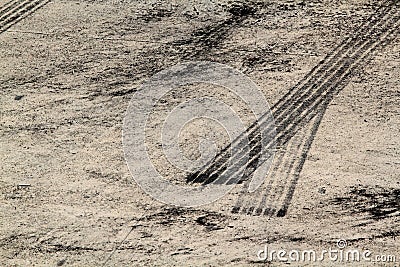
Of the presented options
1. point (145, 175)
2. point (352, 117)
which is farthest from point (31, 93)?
point (352, 117)

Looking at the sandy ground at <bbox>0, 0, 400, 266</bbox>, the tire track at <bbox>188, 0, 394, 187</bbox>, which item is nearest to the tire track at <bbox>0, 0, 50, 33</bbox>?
the sandy ground at <bbox>0, 0, 400, 266</bbox>

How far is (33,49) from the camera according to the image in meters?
11.7

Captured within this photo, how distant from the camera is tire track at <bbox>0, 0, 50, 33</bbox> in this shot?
39.9 feet

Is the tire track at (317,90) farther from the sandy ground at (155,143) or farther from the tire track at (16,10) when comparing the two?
the tire track at (16,10)

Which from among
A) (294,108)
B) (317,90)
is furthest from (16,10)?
(317,90)

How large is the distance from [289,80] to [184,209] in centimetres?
312

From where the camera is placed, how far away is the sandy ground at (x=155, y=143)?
8.58 m

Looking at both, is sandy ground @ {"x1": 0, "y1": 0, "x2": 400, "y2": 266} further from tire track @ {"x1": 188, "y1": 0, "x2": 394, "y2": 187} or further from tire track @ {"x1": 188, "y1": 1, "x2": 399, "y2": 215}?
tire track @ {"x1": 188, "y1": 0, "x2": 394, "y2": 187}

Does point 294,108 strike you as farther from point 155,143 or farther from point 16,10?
point 16,10

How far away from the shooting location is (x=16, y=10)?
12406 mm

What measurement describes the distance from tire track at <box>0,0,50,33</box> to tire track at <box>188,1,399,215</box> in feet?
17.1

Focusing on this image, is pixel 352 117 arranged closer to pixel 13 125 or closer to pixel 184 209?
pixel 184 209

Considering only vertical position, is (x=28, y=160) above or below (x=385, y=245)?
above

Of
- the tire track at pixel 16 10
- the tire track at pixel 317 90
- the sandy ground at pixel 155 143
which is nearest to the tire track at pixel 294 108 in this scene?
the tire track at pixel 317 90
